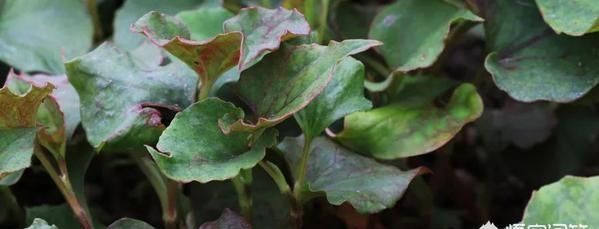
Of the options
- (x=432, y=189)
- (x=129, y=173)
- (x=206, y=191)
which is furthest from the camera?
(x=129, y=173)

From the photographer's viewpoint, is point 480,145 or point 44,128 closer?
point 44,128

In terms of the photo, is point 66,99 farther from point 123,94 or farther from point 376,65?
point 376,65

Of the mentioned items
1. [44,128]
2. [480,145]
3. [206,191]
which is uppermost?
[44,128]

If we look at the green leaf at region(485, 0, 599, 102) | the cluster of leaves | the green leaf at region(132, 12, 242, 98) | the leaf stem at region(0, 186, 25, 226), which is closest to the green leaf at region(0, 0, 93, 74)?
the cluster of leaves

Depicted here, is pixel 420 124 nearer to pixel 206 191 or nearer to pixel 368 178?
pixel 368 178

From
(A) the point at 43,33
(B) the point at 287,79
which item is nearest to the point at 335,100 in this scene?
(B) the point at 287,79

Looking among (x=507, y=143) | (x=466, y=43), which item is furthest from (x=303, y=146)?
(x=466, y=43)

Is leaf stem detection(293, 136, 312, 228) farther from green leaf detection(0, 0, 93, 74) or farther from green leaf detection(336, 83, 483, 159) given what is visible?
green leaf detection(0, 0, 93, 74)
